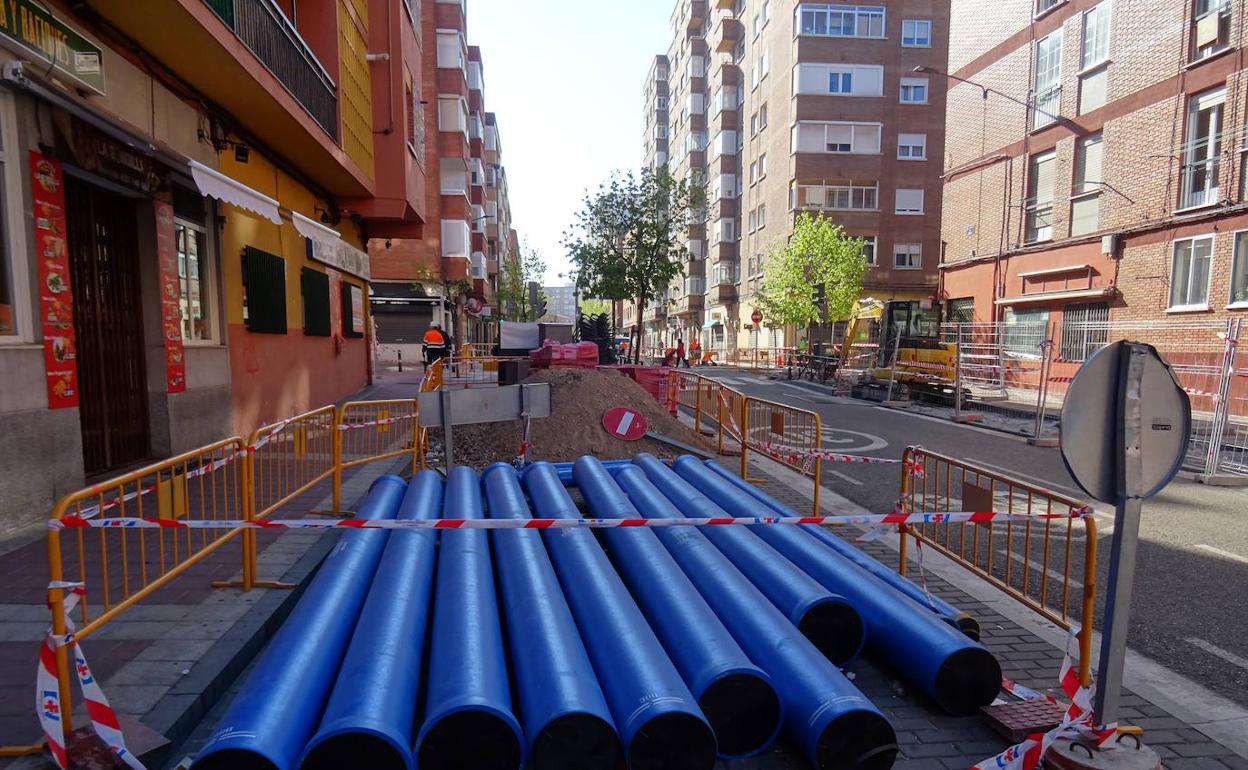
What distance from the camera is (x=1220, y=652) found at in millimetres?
3936

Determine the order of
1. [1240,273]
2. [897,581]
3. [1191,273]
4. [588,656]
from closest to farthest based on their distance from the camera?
1. [588,656]
2. [897,581]
3. [1240,273]
4. [1191,273]

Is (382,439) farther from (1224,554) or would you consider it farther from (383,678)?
(1224,554)

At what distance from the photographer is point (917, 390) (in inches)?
752

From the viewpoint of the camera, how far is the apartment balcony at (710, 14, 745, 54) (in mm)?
49438

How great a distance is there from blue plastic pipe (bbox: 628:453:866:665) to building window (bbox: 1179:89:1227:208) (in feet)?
61.4

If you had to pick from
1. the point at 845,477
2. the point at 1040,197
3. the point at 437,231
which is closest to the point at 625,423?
the point at 845,477

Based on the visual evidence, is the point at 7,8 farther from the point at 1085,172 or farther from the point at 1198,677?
the point at 1085,172

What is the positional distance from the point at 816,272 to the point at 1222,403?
24.3 metres

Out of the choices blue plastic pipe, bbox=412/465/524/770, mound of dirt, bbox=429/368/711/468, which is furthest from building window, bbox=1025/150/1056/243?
blue plastic pipe, bbox=412/465/524/770

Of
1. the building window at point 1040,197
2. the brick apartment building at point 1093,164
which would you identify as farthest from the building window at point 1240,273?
the building window at point 1040,197

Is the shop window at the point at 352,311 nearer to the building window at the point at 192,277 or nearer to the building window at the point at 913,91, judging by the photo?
the building window at the point at 192,277

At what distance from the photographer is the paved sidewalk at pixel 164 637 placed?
117 inches

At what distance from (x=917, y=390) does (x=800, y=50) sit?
87.3 ft

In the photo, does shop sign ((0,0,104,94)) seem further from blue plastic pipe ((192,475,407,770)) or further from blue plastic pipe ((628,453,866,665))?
blue plastic pipe ((628,453,866,665))
